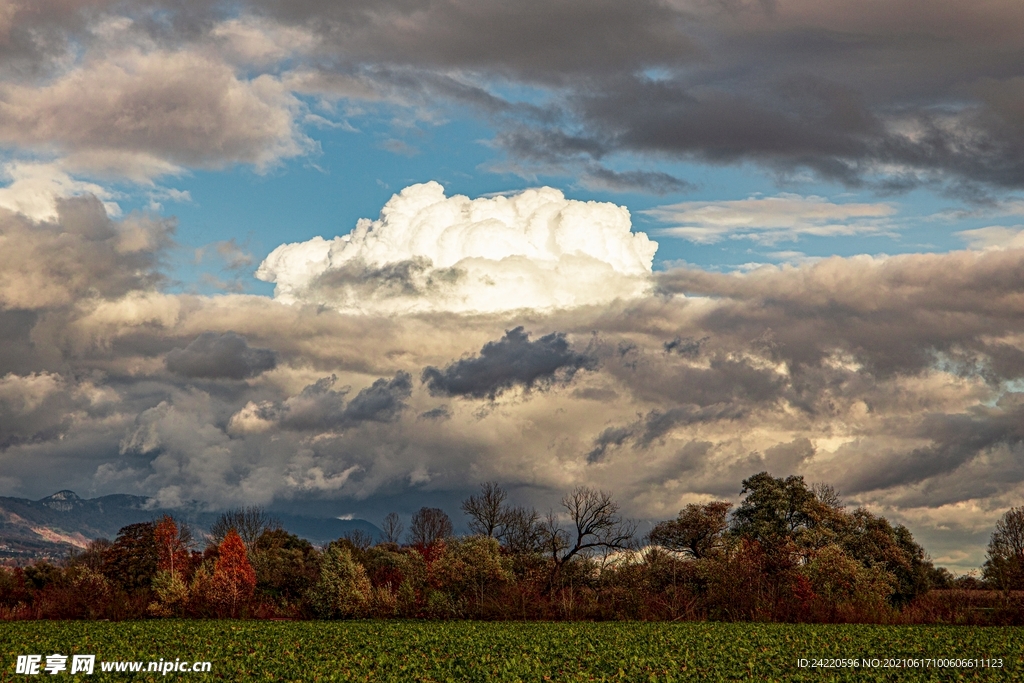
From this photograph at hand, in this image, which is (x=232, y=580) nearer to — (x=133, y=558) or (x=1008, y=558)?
(x=133, y=558)

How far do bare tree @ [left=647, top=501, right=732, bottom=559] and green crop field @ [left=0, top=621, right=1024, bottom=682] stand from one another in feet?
137

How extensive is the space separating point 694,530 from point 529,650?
63532mm

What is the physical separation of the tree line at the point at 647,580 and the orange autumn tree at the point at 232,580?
6.9 inches

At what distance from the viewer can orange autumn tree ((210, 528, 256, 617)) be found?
84.8m

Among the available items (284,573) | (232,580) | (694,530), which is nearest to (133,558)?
(284,573)

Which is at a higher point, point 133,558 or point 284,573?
point 133,558

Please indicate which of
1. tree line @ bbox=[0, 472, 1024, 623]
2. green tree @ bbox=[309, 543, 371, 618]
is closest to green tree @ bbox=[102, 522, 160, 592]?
tree line @ bbox=[0, 472, 1024, 623]

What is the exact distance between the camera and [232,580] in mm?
92375

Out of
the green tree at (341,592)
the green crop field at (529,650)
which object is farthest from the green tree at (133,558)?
the green crop field at (529,650)

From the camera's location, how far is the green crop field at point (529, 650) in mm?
42000

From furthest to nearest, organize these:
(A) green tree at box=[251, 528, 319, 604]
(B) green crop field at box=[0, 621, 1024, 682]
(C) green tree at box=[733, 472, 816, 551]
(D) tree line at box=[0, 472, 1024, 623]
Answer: (A) green tree at box=[251, 528, 319, 604] → (C) green tree at box=[733, 472, 816, 551] → (D) tree line at box=[0, 472, 1024, 623] → (B) green crop field at box=[0, 621, 1024, 682]

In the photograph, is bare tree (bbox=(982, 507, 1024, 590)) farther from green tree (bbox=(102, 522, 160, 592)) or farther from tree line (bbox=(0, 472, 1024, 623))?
green tree (bbox=(102, 522, 160, 592))

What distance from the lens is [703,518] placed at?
4313 inches

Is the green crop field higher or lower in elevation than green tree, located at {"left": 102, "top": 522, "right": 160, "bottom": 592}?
lower
